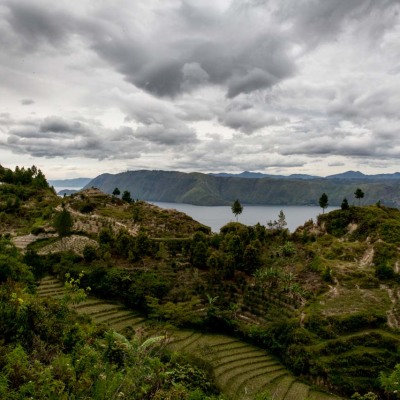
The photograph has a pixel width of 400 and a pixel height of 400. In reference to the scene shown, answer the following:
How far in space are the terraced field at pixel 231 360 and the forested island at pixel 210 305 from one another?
0.18 meters

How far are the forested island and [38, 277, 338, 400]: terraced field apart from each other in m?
0.18

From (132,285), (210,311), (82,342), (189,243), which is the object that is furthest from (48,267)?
(82,342)

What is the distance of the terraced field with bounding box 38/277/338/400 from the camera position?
37.9 m

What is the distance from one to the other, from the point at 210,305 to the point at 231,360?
10.2m

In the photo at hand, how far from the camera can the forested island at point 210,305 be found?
1347cm

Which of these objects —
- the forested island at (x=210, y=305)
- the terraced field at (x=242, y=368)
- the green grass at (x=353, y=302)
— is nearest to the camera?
the forested island at (x=210, y=305)

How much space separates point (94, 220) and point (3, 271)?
166 ft

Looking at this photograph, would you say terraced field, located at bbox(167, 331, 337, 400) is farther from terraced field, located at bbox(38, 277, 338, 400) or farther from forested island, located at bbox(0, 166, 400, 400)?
forested island, located at bbox(0, 166, 400, 400)

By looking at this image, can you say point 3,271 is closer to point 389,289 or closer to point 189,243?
point 189,243

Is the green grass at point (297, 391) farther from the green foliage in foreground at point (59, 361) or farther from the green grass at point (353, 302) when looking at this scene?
the green foliage in foreground at point (59, 361)

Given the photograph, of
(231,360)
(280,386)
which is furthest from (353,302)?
(231,360)

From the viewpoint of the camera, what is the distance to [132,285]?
55.5 metres

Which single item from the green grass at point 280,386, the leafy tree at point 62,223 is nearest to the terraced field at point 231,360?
the green grass at point 280,386

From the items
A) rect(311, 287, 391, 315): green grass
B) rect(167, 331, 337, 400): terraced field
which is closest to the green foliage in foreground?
rect(167, 331, 337, 400): terraced field
